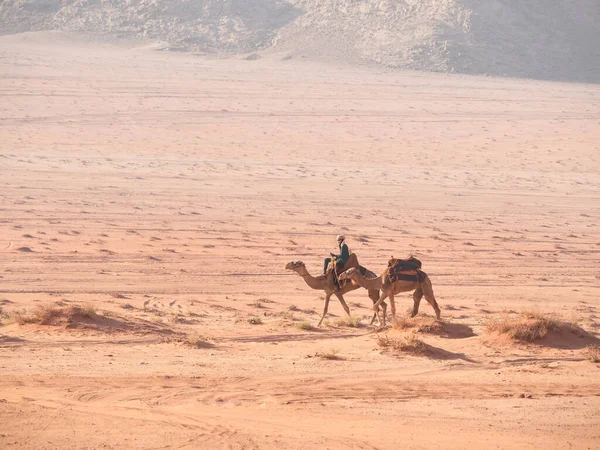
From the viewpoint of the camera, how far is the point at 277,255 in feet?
71.1

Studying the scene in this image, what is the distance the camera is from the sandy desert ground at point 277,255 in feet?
32.8

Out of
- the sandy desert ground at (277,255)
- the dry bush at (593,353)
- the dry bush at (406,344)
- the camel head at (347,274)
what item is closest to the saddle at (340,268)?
the camel head at (347,274)

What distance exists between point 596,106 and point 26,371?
158 ft

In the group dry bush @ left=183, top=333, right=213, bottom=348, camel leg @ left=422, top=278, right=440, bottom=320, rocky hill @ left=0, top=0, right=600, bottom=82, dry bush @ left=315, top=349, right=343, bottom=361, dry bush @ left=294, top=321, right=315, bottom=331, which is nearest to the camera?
dry bush @ left=315, top=349, right=343, bottom=361

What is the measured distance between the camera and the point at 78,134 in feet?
128

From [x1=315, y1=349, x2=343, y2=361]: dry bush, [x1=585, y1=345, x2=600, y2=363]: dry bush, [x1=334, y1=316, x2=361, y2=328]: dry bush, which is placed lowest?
[x1=334, y1=316, x2=361, y2=328]: dry bush

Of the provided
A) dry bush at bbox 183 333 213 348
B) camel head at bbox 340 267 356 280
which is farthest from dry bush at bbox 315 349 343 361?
camel head at bbox 340 267 356 280

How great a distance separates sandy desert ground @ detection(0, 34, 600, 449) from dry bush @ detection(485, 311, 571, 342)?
189 millimetres

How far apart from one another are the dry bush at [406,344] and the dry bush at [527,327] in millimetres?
1384

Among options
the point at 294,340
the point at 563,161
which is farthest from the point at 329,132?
the point at 294,340

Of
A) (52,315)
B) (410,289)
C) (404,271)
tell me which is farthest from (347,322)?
(52,315)

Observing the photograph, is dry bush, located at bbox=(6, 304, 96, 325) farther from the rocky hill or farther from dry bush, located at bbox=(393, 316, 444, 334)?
the rocky hill

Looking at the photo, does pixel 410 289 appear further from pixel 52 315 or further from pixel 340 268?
pixel 52 315

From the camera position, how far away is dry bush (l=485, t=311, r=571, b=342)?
43.5 ft
